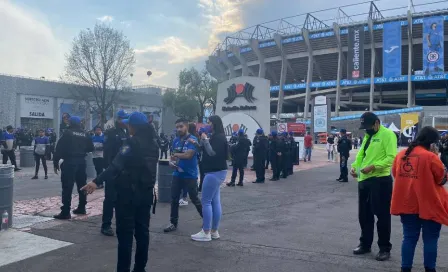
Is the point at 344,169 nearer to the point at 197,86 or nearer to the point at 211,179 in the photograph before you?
the point at 211,179

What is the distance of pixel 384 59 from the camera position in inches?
2084

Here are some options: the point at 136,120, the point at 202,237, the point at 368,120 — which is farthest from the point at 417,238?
the point at 136,120

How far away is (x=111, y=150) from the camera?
285 inches

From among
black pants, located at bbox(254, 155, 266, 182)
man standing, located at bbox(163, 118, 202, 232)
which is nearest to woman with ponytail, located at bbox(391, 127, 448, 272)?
man standing, located at bbox(163, 118, 202, 232)

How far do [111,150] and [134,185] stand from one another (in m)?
3.25

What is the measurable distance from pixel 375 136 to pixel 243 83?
1753 cm

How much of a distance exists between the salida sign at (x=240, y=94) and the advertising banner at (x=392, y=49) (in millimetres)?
36219

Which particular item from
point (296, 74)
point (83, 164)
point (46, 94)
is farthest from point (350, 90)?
point (83, 164)

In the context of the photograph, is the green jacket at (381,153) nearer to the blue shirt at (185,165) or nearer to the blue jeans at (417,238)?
the blue jeans at (417,238)

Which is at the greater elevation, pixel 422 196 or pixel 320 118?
pixel 320 118

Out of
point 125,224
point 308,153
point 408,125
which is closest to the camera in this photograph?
point 125,224

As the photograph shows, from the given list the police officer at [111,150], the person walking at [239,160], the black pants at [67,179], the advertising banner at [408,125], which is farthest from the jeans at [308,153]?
the advertising banner at [408,125]

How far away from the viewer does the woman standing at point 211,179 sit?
6.04 metres

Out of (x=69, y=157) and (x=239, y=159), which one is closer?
(x=69, y=157)
